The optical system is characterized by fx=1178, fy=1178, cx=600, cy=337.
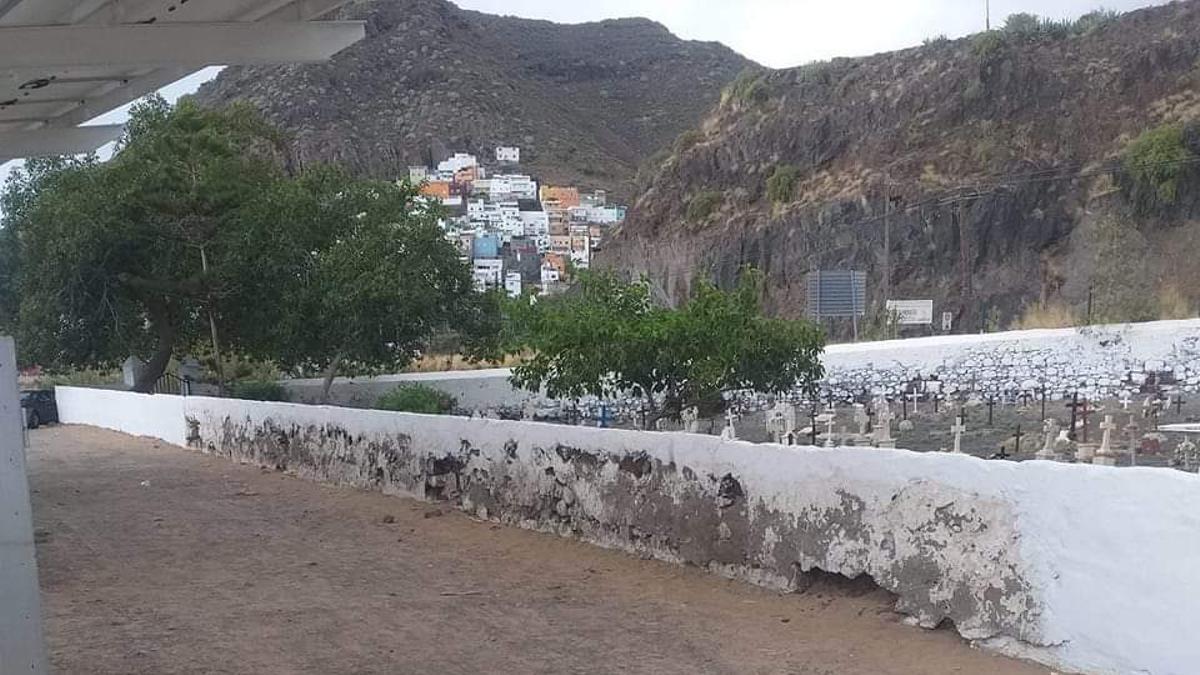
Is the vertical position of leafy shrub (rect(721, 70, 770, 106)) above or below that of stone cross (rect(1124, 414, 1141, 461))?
above

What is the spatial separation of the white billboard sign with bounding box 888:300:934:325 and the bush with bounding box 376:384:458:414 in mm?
18893

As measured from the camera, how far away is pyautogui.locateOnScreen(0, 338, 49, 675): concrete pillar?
3.92 meters

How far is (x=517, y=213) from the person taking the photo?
3246 inches

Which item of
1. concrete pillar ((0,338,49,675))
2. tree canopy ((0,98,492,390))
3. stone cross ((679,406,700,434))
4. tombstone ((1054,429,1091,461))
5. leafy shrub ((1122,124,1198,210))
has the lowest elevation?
tombstone ((1054,429,1091,461))

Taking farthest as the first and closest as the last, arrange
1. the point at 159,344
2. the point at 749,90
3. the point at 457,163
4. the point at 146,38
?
the point at 457,163
the point at 749,90
the point at 159,344
the point at 146,38

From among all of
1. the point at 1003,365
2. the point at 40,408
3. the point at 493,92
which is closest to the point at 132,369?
the point at 40,408

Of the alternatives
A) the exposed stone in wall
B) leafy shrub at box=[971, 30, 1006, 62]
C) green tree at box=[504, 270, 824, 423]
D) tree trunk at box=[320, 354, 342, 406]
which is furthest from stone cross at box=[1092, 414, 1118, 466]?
leafy shrub at box=[971, 30, 1006, 62]

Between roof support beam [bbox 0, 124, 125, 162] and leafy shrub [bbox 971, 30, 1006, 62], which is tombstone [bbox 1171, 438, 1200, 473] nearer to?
roof support beam [bbox 0, 124, 125, 162]

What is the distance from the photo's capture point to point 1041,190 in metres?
45.3

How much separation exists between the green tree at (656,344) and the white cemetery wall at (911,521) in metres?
2.79

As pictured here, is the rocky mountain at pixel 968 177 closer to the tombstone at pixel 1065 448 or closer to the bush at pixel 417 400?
the bush at pixel 417 400

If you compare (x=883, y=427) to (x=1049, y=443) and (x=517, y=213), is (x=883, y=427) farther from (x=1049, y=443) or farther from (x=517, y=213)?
(x=517, y=213)

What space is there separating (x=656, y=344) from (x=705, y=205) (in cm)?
4296

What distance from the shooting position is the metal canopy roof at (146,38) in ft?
26.2
